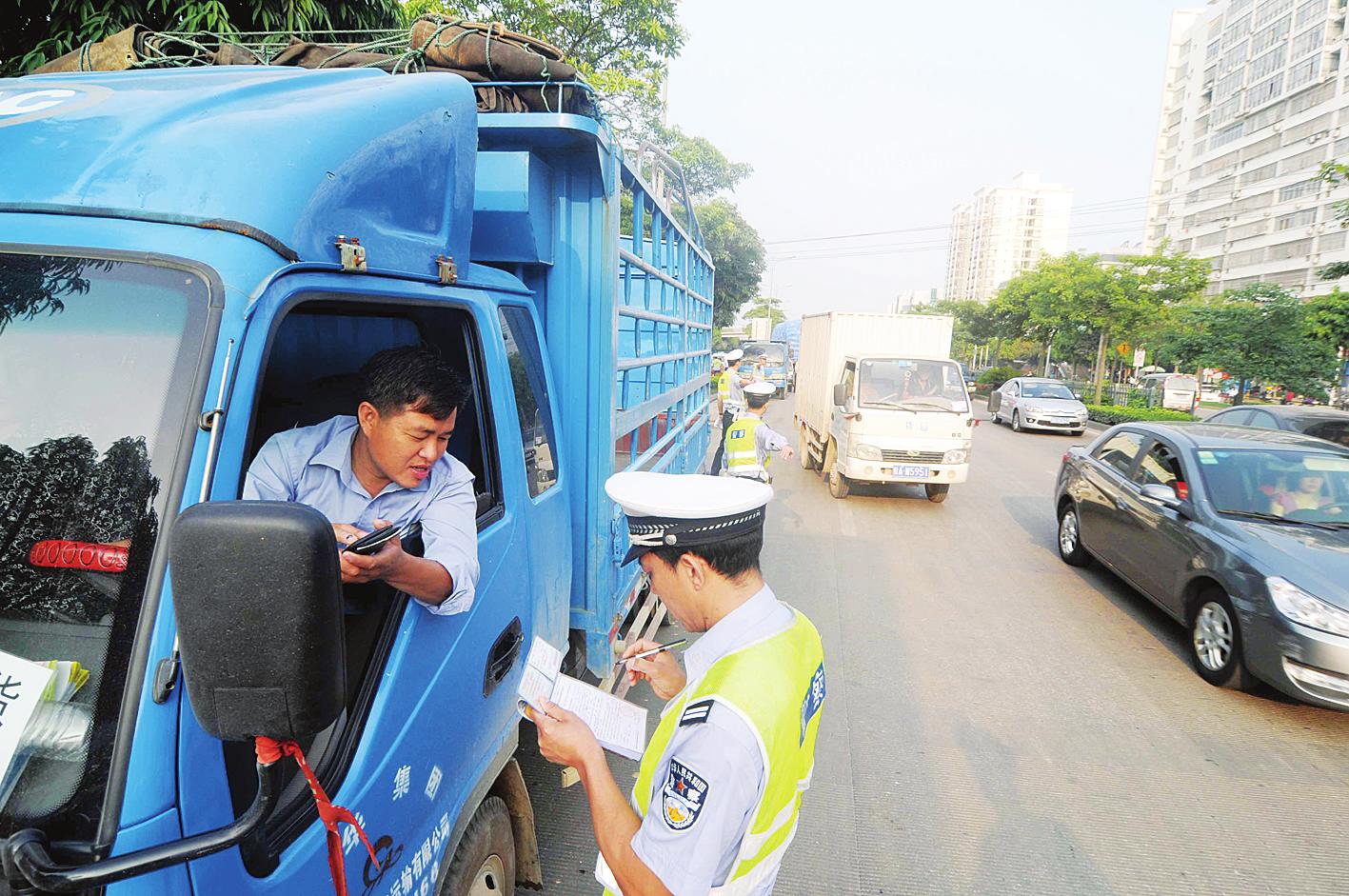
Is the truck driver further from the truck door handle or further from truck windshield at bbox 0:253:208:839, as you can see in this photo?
truck windshield at bbox 0:253:208:839

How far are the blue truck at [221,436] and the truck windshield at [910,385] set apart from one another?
7.77 meters

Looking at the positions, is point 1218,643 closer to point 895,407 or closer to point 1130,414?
point 895,407

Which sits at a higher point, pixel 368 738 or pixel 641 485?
pixel 641 485

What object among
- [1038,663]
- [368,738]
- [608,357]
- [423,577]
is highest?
[608,357]

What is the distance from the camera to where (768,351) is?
27516 millimetres

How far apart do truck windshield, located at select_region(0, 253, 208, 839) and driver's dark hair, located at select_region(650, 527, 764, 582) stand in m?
0.85

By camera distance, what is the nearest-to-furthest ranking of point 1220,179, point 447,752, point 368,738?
point 368,738 < point 447,752 < point 1220,179

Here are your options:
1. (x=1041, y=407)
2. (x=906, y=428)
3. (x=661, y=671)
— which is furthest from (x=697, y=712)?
(x=1041, y=407)

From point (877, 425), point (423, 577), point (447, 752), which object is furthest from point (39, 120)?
point (877, 425)

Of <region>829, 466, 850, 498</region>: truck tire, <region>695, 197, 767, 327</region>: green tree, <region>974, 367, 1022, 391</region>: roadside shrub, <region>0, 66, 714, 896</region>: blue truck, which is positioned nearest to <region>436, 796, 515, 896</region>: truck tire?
<region>0, 66, 714, 896</region>: blue truck

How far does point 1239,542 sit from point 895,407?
195 inches

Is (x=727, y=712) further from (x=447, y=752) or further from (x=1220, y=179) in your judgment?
(x=1220, y=179)

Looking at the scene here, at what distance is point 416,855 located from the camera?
163 centimetres

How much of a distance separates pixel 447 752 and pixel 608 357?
146cm
